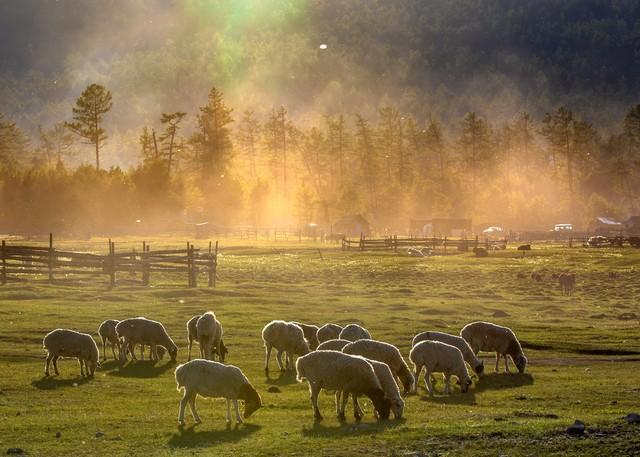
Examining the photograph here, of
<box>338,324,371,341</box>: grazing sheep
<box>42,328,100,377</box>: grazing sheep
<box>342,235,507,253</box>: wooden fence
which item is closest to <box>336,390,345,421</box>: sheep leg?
<box>338,324,371,341</box>: grazing sheep

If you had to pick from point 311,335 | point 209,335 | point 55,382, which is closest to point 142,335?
point 209,335

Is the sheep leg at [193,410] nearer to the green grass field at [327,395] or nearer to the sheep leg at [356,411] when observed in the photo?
the green grass field at [327,395]

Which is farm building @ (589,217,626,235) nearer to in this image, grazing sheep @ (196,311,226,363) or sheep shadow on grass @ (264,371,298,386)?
grazing sheep @ (196,311,226,363)

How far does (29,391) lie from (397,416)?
30.8ft

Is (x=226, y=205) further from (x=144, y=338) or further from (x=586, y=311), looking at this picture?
(x=144, y=338)

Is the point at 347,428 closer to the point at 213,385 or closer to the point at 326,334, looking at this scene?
the point at 213,385

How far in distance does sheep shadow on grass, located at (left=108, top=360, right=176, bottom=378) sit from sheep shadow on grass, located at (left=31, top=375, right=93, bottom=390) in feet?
4.53

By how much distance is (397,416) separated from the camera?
2052 centimetres

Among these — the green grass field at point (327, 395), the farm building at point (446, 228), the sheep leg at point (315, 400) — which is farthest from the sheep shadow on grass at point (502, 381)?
the farm building at point (446, 228)

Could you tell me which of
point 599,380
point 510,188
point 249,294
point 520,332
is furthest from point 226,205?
point 599,380

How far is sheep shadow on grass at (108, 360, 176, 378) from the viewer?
88.2 ft

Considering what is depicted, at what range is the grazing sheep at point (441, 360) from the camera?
79.8 ft

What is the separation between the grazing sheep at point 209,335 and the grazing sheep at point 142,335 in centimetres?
124

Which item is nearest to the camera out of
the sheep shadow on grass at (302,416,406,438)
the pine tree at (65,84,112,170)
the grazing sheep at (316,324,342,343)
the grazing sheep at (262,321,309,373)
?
the sheep shadow on grass at (302,416,406,438)
